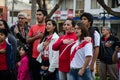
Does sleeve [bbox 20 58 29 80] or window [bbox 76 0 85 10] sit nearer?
sleeve [bbox 20 58 29 80]

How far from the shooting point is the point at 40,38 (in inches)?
354

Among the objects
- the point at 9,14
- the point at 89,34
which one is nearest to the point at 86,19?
the point at 89,34

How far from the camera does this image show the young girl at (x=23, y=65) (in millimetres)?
9923

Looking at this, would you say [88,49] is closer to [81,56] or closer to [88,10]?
[81,56]

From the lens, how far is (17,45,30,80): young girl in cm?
992

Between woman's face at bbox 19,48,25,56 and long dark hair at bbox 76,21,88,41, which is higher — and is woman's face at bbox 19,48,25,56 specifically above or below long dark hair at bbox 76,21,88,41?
below

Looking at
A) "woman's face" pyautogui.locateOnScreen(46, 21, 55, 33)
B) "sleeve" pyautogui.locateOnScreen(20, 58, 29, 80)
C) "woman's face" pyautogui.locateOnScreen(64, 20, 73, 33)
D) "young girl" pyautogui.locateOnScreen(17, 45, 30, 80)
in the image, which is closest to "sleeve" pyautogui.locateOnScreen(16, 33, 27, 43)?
"young girl" pyautogui.locateOnScreen(17, 45, 30, 80)

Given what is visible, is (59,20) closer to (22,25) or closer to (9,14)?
(9,14)

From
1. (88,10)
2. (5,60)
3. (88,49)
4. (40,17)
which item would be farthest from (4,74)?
(88,10)

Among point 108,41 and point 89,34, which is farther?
point 108,41

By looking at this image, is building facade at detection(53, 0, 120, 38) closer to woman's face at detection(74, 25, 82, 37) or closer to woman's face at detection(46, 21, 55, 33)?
woman's face at detection(46, 21, 55, 33)

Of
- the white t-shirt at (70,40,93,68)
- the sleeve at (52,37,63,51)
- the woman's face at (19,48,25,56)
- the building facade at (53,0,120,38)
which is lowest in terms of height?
the building facade at (53,0,120,38)

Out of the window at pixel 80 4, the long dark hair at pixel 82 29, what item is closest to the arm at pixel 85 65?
the long dark hair at pixel 82 29

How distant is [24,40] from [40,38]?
87 cm
